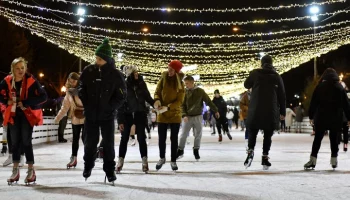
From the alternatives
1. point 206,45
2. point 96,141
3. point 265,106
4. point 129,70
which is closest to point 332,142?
point 265,106

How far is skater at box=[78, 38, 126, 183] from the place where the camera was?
242 inches

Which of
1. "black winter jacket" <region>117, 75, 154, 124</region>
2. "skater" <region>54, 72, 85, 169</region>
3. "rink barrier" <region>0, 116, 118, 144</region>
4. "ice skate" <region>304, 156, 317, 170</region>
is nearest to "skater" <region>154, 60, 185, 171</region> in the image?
"black winter jacket" <region>117, 75, 154, 124</region>

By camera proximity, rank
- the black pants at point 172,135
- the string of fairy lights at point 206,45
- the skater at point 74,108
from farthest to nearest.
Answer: the string of fairy lights at point 206,45, the skater at point 74,108, the black pants at point 172,135

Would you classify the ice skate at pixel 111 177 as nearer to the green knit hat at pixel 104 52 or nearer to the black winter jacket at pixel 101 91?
the black winter jacket at pixel 101 91

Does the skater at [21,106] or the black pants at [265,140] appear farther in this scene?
the black pants at [265,140]

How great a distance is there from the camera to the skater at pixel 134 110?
780cm

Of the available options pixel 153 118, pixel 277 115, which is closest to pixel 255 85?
pixel 277 115

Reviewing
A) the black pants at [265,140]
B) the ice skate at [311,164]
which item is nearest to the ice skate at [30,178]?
the black pants at [265,140]

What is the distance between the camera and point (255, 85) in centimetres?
831

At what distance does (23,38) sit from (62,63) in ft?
37.8

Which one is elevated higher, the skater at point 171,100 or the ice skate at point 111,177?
the skater at point 171,100

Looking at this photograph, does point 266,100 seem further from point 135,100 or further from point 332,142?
point 135,100

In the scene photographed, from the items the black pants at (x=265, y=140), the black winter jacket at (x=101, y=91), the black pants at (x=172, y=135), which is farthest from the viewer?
the black pants at (x=265, y=140)

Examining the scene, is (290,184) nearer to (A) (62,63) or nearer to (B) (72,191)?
(B) (72,191)
